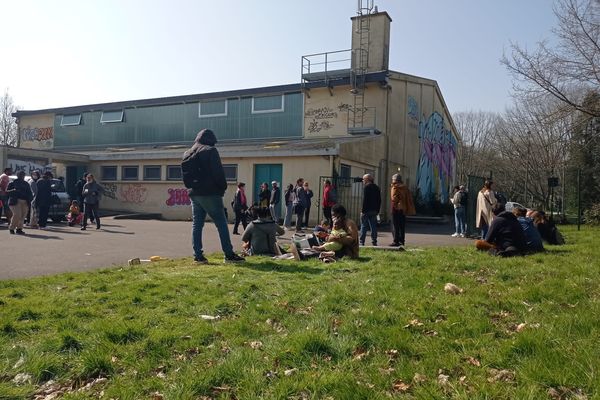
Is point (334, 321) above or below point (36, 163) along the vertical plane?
below

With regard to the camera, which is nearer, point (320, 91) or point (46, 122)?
point (320, 91)

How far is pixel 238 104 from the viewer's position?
93.4 feet

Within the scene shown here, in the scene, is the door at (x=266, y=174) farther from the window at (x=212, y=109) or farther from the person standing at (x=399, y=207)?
the person standing at (x=399, y=207)

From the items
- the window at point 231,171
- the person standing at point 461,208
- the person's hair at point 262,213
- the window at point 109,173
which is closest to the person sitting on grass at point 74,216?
the window at point 231,171

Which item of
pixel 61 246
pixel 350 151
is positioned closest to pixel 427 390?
pixel 61 246

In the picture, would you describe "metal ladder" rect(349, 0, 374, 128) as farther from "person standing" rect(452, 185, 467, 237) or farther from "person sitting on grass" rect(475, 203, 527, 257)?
"person sitting on grass" rect(475, 203, 527, 257)

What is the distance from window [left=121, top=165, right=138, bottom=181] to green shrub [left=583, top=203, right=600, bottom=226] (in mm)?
22643

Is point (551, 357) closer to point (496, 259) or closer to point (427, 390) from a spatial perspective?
point (427, 390)

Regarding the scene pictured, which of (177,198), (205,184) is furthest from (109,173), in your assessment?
(205,184)

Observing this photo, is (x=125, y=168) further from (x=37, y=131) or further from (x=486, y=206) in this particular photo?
(x=486, y=206)

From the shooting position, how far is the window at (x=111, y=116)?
33.1m

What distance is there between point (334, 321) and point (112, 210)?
83.5ft

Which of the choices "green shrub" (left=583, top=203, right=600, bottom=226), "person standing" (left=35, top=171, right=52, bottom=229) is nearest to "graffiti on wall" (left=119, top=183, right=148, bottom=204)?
"person standing" (left=35, top=171, right=52, bottom=229)

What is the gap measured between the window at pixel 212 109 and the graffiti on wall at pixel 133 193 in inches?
247
